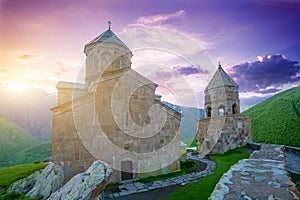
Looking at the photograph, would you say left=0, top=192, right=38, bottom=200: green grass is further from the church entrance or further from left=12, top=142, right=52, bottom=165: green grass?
left=12, top=142, right=52, bottom=165: green grass

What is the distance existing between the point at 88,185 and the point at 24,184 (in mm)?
4524

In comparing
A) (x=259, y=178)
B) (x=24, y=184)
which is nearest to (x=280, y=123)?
(x=259, y=178)

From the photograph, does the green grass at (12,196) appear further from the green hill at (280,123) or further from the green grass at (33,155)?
the green grass at (33,155)

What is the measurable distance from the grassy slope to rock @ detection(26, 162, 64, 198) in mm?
31215

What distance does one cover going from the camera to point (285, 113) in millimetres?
22484

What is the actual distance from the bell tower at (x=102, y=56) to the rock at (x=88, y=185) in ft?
33.9

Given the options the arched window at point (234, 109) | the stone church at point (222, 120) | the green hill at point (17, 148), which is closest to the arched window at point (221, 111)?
the stone church at point (222, 120)

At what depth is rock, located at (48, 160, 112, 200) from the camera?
4191 mm

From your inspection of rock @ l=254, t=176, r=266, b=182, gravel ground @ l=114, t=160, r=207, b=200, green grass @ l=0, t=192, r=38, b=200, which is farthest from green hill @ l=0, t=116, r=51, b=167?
rock @ l=254, t=176, r=266, b=182

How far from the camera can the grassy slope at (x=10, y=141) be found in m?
31.8

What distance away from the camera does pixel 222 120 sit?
54.0 ft

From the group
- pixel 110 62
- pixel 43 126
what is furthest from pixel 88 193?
pixel 43 126

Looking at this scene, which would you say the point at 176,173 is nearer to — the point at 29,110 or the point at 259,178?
the point at 259,178

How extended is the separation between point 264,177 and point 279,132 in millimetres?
20681
